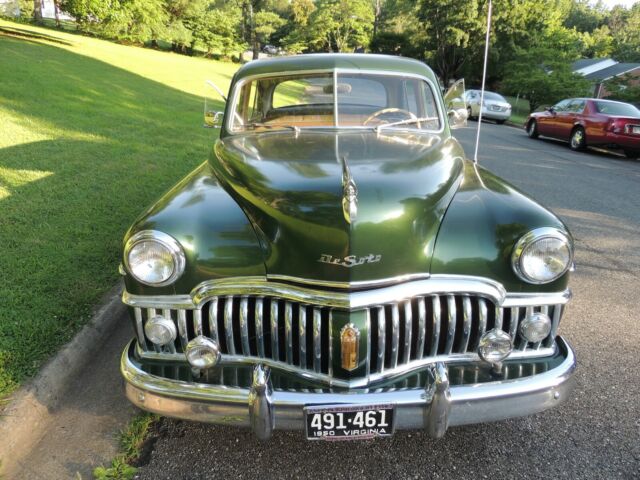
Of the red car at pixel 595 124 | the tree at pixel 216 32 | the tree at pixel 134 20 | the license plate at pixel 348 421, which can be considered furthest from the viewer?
the tree at pixel 216 32

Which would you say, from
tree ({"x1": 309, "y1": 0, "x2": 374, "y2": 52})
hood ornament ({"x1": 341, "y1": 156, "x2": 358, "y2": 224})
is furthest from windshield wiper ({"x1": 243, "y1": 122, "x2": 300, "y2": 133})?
tree ({"x1": 309, "y1": 0, "x2": 374, "y2": 52})

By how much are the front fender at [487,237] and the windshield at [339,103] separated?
3.89 feet

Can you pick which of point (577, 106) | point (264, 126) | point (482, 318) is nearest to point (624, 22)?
point (577, 106)

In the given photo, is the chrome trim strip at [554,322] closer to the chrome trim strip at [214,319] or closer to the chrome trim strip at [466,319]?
the chrome trim strip at [466,319]

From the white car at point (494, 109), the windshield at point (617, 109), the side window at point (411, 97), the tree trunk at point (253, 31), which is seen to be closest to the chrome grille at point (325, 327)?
the side window at point (411, 97)

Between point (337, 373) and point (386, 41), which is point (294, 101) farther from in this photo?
point (386, 41)

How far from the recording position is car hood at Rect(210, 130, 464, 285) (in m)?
2.13

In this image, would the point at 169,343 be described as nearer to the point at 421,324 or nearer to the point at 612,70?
the point at 421,324

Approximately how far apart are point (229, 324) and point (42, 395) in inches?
52.8

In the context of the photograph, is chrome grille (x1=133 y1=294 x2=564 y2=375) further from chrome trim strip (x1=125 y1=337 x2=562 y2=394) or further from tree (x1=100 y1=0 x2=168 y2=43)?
tree (x1=100 y1=0 x2=168 y2=43)

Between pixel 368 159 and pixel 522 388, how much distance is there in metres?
1.32

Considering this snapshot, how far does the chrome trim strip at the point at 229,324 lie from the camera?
2219 mm

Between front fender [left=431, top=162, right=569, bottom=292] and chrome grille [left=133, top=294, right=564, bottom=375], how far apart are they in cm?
13

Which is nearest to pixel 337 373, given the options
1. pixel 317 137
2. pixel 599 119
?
pixel 317 137
